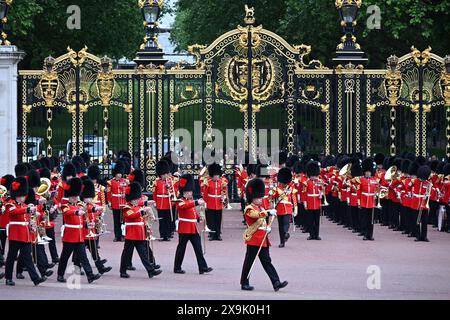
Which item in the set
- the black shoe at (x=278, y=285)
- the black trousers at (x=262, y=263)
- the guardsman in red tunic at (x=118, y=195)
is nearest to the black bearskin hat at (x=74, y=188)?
the black trousers at (x=262, y=263)

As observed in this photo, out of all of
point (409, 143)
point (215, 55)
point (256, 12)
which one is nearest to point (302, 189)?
point (215, 55)

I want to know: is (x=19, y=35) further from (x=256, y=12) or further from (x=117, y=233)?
(x=117, y=233)

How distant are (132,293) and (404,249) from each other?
567cm

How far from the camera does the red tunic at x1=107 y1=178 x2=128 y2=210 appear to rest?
1975cm

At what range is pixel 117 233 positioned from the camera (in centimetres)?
1973

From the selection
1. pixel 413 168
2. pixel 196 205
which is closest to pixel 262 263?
pixel 196 205

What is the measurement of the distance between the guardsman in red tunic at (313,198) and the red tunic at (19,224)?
6.16 meters

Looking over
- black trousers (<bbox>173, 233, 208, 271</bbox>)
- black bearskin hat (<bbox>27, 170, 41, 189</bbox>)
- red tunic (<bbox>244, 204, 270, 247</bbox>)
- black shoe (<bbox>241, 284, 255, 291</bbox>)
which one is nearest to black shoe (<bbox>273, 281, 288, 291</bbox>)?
black shoe (<bbox>241, 284, 255, 291</bbox>)

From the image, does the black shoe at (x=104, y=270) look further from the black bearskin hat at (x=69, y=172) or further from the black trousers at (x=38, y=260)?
the black bearskin hat at (x=69, y=172)

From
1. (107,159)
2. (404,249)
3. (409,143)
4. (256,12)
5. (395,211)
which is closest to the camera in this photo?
(404,249)

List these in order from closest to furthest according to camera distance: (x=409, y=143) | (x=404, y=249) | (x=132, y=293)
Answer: (x=132, y=293) → (x=404, y=249) → (x=409, y=143)

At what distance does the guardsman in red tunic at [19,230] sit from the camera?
14906 millimetres

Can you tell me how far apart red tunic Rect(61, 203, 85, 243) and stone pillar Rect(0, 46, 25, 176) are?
24.3 feet

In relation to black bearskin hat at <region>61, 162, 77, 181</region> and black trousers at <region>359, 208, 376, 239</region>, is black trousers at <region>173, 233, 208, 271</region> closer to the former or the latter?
black bearskin hat at <region>61, 162, 77, 181</region>
